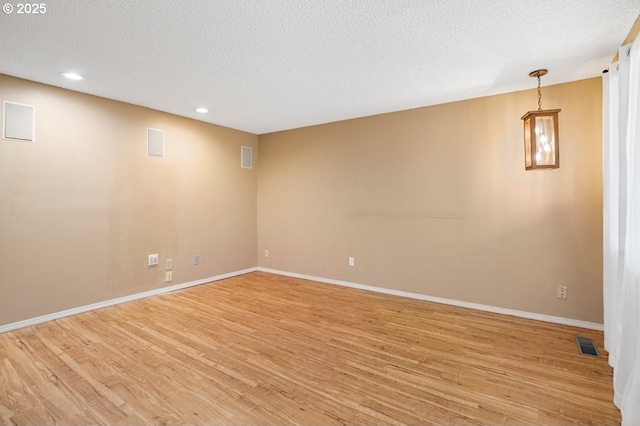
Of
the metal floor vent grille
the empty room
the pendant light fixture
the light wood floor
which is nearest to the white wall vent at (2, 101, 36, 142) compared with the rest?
the empty room

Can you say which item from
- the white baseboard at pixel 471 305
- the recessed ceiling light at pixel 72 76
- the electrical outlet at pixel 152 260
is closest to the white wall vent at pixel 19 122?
the recessed ceiling light at pixel 72 76

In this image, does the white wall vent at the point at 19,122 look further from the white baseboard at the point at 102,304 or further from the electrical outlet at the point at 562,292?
the electrical outlet at the point at 562,292

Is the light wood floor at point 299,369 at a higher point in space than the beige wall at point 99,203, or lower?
lower

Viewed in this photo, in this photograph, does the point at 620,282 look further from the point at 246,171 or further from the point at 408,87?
the point at 246,171

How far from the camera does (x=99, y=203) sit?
3545mm

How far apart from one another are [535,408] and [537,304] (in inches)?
70.5

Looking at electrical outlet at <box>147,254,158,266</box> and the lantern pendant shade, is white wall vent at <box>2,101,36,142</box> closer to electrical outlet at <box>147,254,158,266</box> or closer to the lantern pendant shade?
electrical outlet at <box>147,254,158,266</box>

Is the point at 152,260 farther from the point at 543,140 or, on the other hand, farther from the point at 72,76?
the point at 543,140

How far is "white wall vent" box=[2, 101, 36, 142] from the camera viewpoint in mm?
2912

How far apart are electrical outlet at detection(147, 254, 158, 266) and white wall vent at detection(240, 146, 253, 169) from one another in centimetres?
211

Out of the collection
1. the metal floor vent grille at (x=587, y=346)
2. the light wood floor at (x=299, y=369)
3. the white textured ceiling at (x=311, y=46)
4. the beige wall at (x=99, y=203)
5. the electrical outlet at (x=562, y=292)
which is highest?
the white textured ceiling at (x=311, y=46)

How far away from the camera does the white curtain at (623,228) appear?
171 centimetres

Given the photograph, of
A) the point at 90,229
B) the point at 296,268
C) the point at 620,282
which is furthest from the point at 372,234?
the point at 90,229

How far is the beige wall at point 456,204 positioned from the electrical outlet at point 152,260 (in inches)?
80.5
